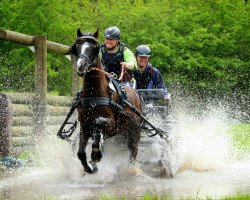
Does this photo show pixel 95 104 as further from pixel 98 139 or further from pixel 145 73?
pixel 145 73

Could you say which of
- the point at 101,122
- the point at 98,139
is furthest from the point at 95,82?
the point at 98,139

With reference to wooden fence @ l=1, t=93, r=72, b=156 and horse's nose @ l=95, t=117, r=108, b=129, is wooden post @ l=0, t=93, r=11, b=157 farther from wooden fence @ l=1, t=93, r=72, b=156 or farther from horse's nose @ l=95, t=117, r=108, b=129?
horse's nose @ l=95, t=117, r=108, b=129

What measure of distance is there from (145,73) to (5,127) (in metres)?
2.84

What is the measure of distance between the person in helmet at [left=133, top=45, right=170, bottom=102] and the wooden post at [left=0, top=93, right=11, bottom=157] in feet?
8.18

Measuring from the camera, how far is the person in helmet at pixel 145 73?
12766 millimetres

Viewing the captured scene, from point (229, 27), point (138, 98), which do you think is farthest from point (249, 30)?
point (138, 98)

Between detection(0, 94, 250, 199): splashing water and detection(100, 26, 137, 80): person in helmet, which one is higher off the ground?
detection(100, 26, 137, 80): person in helmet

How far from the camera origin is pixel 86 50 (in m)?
8.90

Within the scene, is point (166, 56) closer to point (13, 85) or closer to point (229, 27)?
point (229, 27)

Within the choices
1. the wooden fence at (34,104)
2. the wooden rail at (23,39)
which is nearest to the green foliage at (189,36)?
the wooden rail at (23,39)

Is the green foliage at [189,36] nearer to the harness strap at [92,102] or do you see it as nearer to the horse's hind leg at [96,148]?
the harness strap at [92,102]

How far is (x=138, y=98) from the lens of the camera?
1119 centimetres

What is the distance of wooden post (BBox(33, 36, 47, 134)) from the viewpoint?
45.4 ft

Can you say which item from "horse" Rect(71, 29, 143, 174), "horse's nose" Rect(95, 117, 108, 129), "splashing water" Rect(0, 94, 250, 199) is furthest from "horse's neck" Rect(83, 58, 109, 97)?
"splashing water" Rect(0, 94, 250, 199)
